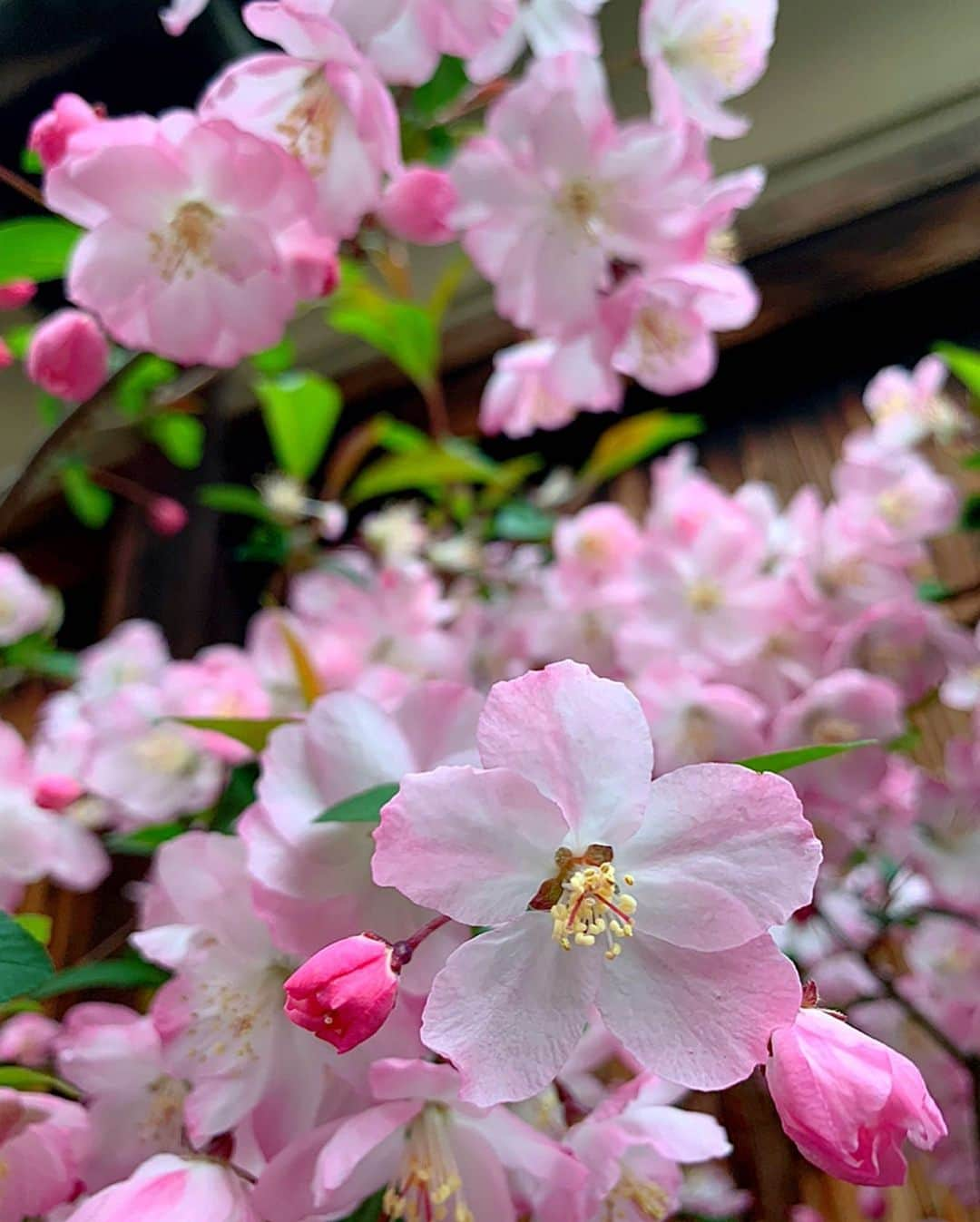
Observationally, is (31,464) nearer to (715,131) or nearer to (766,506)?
(715,131)

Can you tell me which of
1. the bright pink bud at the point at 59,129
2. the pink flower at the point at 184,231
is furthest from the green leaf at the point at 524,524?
the bright pink bud at the point at 59,129

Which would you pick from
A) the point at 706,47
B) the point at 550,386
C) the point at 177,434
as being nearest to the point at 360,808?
the point at 550,386

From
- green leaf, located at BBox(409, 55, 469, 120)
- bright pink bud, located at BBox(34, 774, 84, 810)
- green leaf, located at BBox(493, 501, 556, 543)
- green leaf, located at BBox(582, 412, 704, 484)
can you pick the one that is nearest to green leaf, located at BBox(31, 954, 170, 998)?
bright pink bud, located at BBox(34, 774, 84, 810)

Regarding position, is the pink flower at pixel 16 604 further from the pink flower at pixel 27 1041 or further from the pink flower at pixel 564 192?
the pink flower at pixel 564 192

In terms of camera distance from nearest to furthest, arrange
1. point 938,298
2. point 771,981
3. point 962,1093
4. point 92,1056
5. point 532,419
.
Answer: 1. point 771,981
2. point 92,1056
3. point 962,1093
4. point 532,419
5. point 938,298

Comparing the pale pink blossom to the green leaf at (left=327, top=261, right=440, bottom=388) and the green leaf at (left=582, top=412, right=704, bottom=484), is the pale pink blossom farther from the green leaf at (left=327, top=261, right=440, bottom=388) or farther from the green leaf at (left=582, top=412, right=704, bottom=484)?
the green leaf at (left=327, top=261, right=440, bottom=388)

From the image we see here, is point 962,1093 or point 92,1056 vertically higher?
point 92,1056

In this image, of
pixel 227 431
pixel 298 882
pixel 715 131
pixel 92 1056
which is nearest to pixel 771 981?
pixel 298 882
